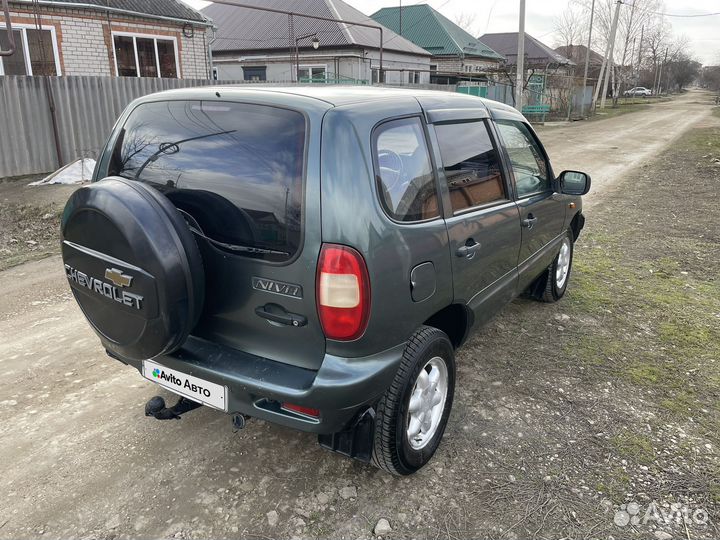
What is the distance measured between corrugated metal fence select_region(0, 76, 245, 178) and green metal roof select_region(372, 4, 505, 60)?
35794mm

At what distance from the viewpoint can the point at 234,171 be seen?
2.32m

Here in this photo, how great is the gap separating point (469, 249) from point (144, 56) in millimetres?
16683

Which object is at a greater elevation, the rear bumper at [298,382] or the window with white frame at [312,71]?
the window with white frame at [312,71]

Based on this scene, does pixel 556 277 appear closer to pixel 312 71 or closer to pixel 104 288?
pixel 104 288

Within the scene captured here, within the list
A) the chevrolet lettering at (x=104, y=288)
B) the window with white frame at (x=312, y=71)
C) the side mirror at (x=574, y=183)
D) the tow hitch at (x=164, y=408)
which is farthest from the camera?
the window with white frame at (x=312, y=71)

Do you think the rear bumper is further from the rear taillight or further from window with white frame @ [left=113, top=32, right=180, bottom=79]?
window with white frame @ [left=113, top=32, right=180, bottom=79]

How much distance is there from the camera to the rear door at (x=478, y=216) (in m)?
2.77

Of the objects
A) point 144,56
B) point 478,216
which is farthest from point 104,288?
point 144,56

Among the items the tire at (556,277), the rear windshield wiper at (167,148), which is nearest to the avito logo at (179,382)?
the rear windshield wiper at (167,148)

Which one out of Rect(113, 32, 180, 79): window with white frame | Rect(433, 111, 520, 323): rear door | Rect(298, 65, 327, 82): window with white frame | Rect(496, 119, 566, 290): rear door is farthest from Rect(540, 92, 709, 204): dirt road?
Rect(298, 65, 327, 82): window with white frame

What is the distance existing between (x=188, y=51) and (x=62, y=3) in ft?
12.7

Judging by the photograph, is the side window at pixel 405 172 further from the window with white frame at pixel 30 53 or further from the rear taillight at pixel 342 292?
the window with white frame at pixel 30 53

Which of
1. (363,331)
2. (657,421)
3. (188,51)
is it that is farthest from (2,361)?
(188,51)

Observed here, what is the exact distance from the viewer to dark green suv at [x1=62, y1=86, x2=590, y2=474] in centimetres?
217
